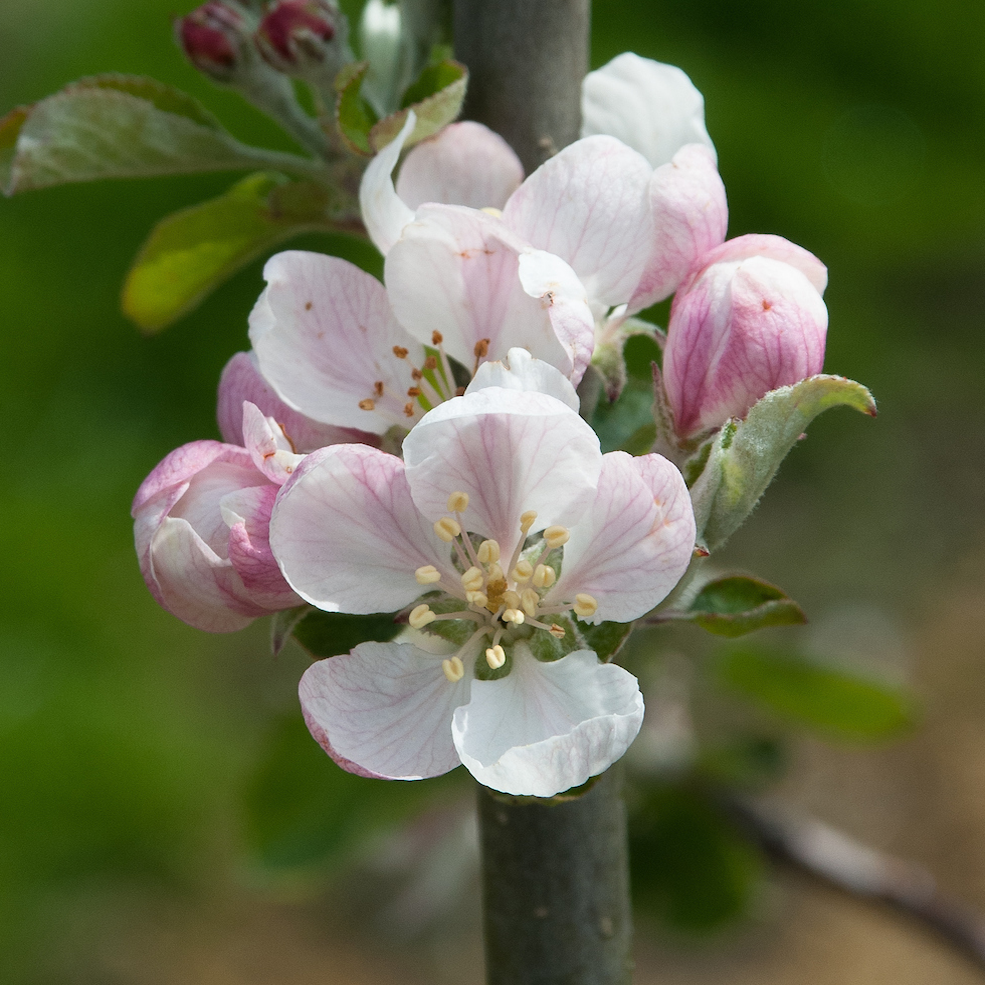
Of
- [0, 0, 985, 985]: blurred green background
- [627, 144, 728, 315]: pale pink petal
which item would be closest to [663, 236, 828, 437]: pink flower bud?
[627, 144, 728, 315]: pale pink petal

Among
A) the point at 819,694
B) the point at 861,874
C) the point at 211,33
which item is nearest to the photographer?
the point at 211,33

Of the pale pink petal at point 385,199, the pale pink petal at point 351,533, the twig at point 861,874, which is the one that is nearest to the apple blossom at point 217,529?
the pale pink petal at point 351,533

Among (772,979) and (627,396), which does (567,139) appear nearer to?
(627,396)

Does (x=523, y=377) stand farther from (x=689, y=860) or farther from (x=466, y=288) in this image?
(x=689, y=860)

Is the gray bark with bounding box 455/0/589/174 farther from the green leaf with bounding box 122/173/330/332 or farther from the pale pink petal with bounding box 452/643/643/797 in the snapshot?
the pale pink petal with bounding box 452/643/643/797

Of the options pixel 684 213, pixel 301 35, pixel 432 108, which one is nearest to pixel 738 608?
pixel 684 213

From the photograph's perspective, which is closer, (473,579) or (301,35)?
(473,579)
